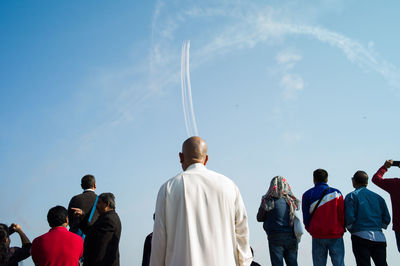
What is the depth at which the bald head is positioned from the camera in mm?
4445

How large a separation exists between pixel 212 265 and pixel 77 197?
4.69 metres

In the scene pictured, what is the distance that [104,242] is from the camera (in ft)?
22.4

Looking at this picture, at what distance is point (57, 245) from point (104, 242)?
108 cm

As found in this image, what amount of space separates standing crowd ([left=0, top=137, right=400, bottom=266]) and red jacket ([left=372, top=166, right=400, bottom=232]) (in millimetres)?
21

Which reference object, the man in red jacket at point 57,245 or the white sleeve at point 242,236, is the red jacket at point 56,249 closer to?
the man in red jacket at point 57,245

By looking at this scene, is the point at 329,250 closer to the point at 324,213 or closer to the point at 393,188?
the point at 324,213

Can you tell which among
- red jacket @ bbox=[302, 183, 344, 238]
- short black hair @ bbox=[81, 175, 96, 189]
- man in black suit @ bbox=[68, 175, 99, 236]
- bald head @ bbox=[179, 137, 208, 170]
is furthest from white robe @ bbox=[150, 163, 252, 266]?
red jacket @ bbox=[302, 183, 344, 238]

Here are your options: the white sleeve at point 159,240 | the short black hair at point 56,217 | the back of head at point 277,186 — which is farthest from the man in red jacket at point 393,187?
the short black hair at point 56,217

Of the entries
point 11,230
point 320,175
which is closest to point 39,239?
point 11,230

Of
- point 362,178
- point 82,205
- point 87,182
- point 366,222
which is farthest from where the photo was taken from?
point 362,178

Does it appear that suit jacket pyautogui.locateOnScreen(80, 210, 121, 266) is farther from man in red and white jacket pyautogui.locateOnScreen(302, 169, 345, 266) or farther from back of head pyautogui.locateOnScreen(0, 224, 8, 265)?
man in red and white jacket pyautogui.locateOnScreen(302, 169, 345, 266)

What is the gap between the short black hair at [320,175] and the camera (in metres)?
8.82

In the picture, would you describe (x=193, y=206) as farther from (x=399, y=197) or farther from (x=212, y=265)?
(x=399, y=197)

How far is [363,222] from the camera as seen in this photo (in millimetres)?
8219
